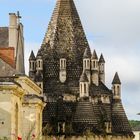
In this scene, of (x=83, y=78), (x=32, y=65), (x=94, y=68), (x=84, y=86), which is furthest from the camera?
(x=32, y=65)

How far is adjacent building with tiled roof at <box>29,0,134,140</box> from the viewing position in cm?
10906

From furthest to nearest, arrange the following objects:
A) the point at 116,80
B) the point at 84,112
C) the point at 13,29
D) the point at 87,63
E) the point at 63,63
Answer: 1. the point at 63,63
2. the point at 116,80
3. the point at 87,63
4. the point at 84,112
5. the point at 13,29

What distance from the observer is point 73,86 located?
373ft

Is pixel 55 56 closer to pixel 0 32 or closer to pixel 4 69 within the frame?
pixel 0 32

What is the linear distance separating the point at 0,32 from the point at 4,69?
12475mm

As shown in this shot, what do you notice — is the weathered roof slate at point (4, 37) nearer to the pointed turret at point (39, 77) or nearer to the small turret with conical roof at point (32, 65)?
the pointed turret at point (39, 77)

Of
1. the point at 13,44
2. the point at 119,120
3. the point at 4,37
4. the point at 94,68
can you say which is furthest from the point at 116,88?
the point at 4,37

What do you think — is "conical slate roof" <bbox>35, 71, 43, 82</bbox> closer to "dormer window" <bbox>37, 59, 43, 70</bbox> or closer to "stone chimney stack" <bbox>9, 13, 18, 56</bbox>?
"dormer window" <bbox>37, 59, 43, 70</bbox>

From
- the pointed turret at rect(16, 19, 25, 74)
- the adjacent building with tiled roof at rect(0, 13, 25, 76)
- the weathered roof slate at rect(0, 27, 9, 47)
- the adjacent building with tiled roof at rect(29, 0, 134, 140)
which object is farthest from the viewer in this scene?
the adjacent building with tiled roof at rect(29, 0, 134, 140)

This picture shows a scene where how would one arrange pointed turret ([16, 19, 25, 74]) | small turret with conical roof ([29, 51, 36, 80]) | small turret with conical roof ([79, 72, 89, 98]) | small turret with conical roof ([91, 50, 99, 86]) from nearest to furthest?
pointed turret ([16, 19, 25, 74]) < small turret with conical roof ([79, 72, 89, 98]) < small turret with conical roof ([91, 50, 99, 86]) < small turret with conical roof ([29, 51, 36, 80])

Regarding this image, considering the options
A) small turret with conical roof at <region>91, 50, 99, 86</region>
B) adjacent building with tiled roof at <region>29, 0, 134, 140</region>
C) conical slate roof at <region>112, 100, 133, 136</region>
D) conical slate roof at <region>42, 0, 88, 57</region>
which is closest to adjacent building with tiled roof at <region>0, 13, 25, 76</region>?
adjacent building with tiled roof at <region>29, 0, 134, 140</region>

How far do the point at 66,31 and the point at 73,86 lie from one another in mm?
7872

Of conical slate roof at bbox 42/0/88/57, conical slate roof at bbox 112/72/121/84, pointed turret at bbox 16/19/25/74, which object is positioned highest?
conical slate roof at bbox 42/0/88/57

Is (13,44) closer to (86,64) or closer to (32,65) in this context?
(86,64)
